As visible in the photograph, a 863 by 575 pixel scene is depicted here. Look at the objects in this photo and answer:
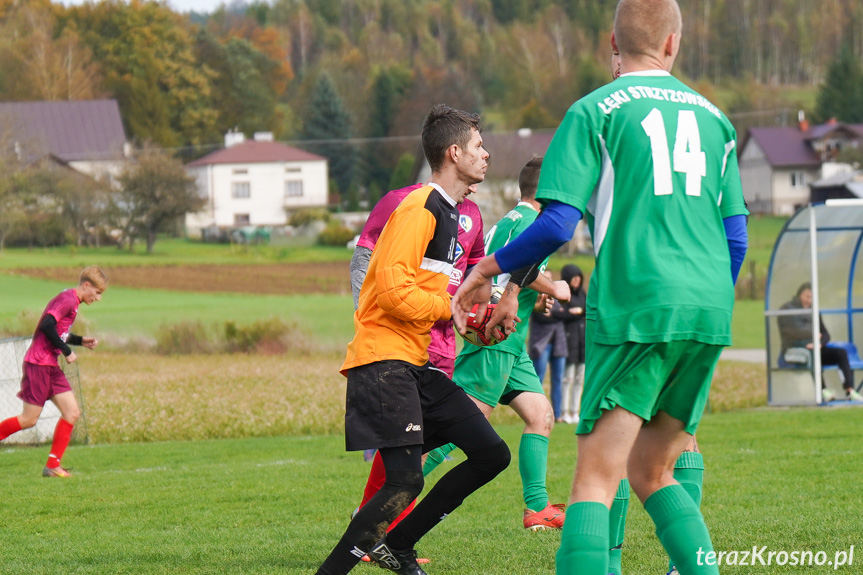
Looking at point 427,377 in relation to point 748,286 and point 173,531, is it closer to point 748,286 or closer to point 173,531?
point 173,531

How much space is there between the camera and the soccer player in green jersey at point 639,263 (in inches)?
136

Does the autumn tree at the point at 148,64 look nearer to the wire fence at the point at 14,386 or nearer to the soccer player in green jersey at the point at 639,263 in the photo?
the wire fence at the point at 14,386

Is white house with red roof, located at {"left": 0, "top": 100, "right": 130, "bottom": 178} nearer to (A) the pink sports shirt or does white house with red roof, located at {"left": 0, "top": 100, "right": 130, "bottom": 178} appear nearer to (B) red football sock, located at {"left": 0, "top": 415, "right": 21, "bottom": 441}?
(B) red football sock, located at {"left": 0, "top": 415, "right": 21, "bottom": 441}

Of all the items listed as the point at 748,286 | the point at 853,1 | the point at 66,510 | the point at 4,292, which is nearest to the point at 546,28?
the point at 853,1

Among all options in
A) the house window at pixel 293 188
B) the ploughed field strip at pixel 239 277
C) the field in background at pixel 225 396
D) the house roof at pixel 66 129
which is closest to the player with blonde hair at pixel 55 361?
the field in background at pixel 225 396

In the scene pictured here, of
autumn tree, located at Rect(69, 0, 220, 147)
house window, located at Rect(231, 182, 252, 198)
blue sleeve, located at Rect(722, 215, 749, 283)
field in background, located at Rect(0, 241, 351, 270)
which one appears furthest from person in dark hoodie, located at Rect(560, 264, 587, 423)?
house window, located at Rect(231, 182, 252, 198)

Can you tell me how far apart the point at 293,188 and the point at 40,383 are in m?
63.7

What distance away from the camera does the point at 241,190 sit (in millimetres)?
67938

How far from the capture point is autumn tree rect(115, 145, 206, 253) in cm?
4634

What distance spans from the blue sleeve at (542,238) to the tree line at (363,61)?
48.7 meters

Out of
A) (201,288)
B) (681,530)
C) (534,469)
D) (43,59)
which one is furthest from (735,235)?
(43,59)

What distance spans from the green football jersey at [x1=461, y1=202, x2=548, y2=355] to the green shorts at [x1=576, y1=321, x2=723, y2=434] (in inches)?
93.5

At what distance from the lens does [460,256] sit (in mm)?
5574

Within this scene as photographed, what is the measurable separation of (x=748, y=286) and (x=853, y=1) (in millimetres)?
101067
